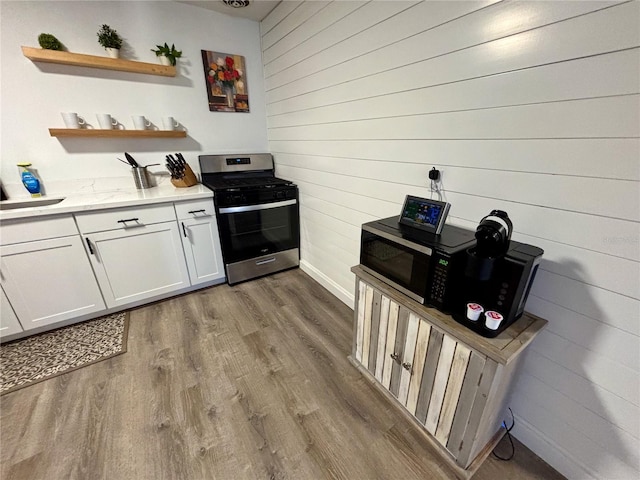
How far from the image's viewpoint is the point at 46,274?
6.15 feet

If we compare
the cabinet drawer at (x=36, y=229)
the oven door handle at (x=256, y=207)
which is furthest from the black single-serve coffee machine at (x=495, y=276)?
the cabinet drawer at (x=36, y=229)

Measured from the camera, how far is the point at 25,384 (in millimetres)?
1611

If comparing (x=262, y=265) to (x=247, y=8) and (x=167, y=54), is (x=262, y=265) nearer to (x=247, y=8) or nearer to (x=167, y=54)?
(x=167, y=54)

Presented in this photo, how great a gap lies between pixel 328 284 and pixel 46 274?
7.13ft

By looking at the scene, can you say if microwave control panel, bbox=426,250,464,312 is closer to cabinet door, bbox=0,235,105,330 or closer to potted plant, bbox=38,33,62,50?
cabinet door, bbox=0,235,105,330

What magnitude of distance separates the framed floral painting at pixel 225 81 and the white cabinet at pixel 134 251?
1348 mm

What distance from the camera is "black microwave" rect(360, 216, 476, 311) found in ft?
3.49

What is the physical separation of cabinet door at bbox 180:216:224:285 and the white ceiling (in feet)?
6.46

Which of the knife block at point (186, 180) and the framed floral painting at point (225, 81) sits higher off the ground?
the framed floral painting at point (225, 81)

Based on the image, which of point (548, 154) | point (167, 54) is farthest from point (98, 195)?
point (548, 154)

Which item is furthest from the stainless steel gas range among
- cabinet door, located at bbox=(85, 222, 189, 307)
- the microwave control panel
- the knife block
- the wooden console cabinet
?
the microwave control panel

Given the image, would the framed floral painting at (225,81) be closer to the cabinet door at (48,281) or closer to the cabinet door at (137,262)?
the cabinet door at (137,262)

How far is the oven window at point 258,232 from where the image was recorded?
97.3 inches

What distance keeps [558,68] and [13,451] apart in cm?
286
